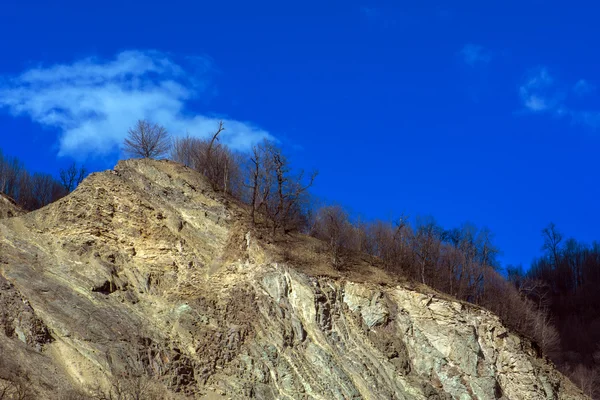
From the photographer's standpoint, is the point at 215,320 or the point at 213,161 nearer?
the point at 215,320

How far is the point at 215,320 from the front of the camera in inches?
1050

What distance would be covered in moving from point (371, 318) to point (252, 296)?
4974 mm

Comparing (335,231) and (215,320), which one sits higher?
(335,231)

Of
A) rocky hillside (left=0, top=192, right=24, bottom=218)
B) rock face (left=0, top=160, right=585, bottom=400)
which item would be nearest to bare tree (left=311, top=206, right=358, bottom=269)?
rock face (left=0, top=160, right=585, bottom=400)

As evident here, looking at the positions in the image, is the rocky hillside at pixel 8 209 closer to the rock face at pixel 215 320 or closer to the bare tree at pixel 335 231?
the rock face at pixel 215 320

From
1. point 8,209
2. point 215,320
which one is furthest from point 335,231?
point 8,209

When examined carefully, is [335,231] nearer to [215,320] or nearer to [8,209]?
[215,320]

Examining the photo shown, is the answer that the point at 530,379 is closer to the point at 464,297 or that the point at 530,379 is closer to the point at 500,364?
the point at 500,364

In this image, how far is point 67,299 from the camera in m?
25.5

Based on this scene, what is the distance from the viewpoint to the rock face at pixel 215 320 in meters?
24.2

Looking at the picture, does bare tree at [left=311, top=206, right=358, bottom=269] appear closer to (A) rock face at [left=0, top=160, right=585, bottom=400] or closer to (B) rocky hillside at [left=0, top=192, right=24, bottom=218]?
(A) rock face at [left=0, top=160, right=585, bottom=400]

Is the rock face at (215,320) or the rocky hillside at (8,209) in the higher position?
the rocky hillside at (8,209)

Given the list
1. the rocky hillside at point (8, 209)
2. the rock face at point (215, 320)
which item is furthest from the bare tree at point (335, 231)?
the rocky hillside at point (8, 209)

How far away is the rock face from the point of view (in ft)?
79.4
